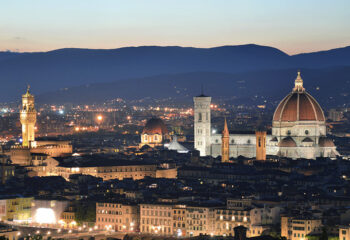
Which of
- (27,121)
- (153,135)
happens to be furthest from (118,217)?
(153,135)

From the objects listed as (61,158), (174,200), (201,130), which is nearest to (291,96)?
(201,130)

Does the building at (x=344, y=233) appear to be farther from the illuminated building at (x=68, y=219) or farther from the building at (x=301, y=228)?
the illuminated building at (x=68, y=219)

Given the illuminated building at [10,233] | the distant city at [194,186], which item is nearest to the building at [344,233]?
the distant city at [194,186]

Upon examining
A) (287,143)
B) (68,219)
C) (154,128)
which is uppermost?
(154,128)

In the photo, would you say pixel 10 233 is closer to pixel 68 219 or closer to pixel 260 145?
pixel 68 219

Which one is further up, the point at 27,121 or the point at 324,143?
the point at 27,121

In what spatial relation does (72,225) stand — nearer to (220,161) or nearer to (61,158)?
(61,158)
